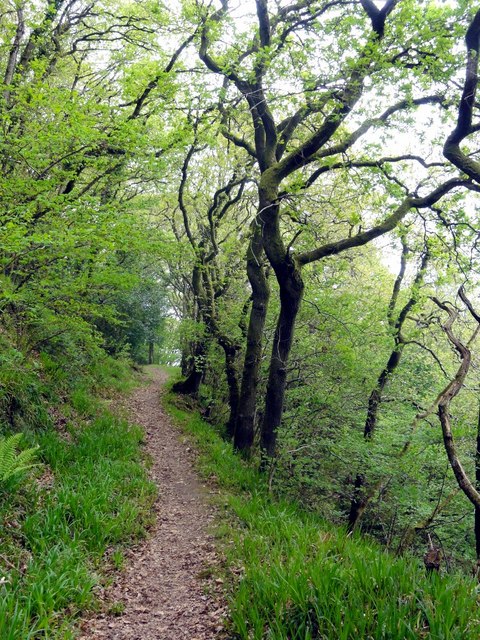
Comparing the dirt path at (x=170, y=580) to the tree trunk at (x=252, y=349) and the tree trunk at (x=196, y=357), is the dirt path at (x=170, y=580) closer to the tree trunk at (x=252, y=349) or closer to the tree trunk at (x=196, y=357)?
the tree trunk at (x=252, y=349)

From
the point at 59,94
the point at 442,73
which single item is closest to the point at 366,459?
the point at 442,73

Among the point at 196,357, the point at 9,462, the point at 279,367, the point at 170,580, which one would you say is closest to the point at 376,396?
the point at 279,367

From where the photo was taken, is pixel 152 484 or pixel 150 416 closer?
pixel 152 484

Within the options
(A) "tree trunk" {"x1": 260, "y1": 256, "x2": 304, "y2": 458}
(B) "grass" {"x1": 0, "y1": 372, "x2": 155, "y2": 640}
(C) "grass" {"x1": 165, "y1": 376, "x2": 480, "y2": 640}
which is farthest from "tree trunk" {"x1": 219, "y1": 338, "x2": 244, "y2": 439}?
(C) "grass" {"x1": 165, "y1": 376, "x2": 480, "y2": 640}

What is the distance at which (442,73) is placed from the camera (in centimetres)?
625

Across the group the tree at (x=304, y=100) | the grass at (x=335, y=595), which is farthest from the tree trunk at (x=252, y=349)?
the grass at (x=335, y=595)

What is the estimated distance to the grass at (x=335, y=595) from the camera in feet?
10.5

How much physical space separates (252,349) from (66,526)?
237 inches

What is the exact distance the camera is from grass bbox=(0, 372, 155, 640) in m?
3.91

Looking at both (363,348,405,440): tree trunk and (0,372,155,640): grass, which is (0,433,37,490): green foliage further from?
(363,348,405,440): tree trunk

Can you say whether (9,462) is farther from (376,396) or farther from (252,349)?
(376,396)

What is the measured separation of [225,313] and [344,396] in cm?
476

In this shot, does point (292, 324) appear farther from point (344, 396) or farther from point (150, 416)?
point (150, 416)

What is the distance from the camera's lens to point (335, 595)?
11.8 ft
